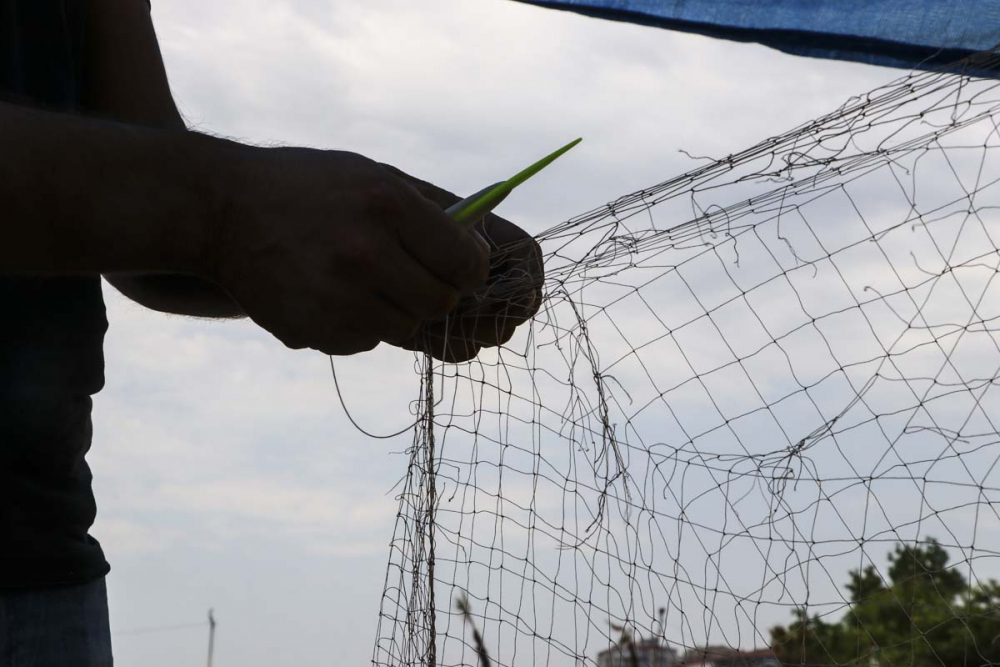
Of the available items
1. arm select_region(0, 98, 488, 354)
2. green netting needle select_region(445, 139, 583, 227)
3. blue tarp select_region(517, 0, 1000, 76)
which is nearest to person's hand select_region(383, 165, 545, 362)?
green netting needle select_region(445, 139, 583, 227)

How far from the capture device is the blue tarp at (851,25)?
1.45 m

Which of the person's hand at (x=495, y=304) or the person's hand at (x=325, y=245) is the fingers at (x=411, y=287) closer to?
the person's hand at (x=325, y=245)

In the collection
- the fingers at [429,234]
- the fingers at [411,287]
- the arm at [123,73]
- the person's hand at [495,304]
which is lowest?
the fingers at [411,287]

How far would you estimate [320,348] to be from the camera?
919 millimetres

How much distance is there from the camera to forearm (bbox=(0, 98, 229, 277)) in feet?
2.64

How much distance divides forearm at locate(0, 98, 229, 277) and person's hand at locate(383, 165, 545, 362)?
1.39 feet

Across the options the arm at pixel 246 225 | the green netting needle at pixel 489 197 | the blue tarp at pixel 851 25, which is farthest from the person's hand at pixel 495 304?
the blue tarp at pixel 851 25

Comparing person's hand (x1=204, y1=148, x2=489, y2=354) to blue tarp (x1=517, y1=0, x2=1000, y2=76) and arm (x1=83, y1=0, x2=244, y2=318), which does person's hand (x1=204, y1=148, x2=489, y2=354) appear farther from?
blue tarp (x1=517, y1=0, x2=1000, y2=76)

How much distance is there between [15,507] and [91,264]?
1.20 ft

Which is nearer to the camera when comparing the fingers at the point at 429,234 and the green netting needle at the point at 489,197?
the fingers at the point at 429,234

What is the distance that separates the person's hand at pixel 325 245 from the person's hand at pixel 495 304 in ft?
1.09

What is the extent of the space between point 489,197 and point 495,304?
0.33 meters

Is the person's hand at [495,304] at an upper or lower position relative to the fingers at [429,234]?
upper

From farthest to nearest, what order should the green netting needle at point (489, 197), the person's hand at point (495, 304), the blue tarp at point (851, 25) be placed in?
the blue tarp at point (851, 25) < the person's hand at point (495, 304) < the green netting needle at point (489, 197)
